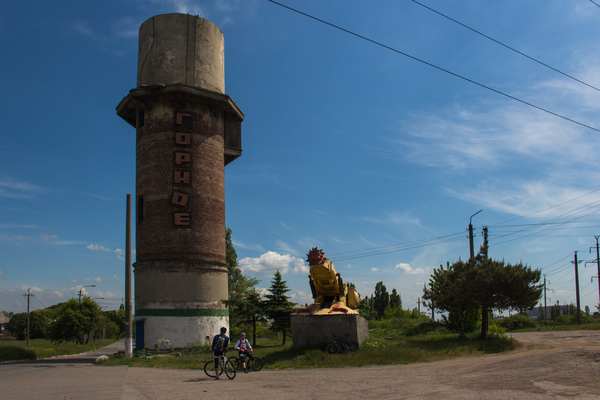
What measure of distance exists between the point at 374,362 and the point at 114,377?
10.1 m

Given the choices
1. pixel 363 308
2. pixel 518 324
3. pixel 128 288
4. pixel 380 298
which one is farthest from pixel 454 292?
pixel 380 298

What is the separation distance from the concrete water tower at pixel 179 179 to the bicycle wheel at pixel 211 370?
39.2ft

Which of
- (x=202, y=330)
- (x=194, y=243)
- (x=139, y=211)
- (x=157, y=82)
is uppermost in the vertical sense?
(x=157, y=82)

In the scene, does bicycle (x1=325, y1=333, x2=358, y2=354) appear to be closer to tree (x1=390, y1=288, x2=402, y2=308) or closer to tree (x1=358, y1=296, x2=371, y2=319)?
tree (x1=358, y1=296, x2=371, y2=319)

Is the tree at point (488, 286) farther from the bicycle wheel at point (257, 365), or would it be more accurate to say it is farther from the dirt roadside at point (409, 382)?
the bicycle wheel at point (257, 365)

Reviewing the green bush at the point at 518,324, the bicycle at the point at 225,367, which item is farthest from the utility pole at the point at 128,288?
the green bush at the point at 518,324

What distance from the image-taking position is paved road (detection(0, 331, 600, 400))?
10742 millimetres

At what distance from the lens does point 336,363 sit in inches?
693

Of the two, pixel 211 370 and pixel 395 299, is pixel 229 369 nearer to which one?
pixel 211 370

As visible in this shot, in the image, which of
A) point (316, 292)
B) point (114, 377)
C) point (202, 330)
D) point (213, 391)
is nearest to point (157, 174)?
point (202, 330)

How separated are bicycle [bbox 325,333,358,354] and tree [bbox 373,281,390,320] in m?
62.2

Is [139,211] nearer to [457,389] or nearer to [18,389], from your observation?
[18,389]

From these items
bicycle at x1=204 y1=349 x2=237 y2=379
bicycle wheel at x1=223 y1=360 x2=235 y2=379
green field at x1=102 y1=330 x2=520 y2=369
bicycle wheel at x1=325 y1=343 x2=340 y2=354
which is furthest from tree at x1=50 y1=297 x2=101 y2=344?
bicycle wheel at x1=223 y1=360 x2=235 y2=379

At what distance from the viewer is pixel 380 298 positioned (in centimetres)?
8100
